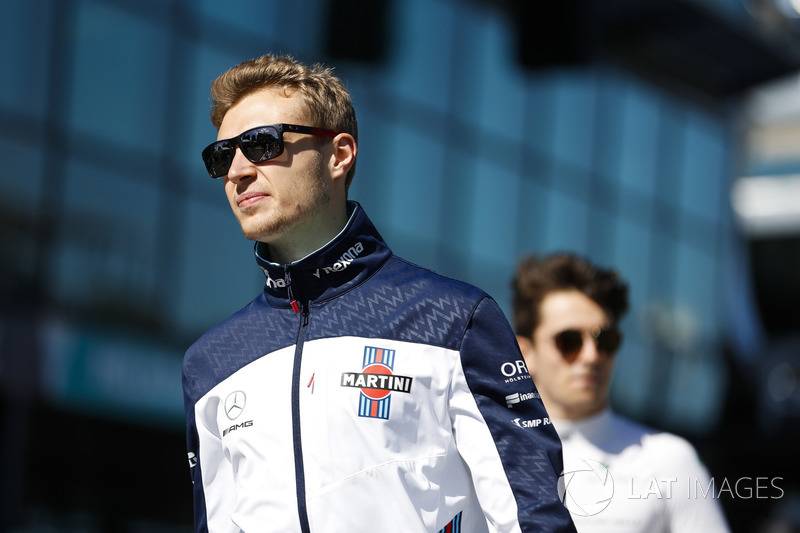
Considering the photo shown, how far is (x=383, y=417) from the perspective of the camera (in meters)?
2.40

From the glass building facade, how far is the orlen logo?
8.99 meters

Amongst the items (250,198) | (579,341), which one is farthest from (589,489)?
(250,198)

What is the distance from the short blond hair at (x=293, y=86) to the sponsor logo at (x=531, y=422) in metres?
0.78

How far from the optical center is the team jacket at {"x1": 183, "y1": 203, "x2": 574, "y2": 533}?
2361 mm

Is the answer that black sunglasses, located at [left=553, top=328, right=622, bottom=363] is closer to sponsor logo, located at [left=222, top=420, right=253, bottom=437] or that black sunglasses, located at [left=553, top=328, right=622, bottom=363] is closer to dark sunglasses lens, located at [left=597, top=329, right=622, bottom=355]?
dark sunglasses lens, located at [left=597, top=329, right=622, bottom=355]

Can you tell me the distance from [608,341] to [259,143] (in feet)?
6.62

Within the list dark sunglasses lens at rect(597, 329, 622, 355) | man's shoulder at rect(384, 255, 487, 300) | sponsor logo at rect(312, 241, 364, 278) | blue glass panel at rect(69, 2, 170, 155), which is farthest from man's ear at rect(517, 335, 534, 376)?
blue glass panel at rect(69, 2, 170, 155)

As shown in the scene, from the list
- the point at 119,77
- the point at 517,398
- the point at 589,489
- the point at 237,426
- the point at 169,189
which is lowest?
the point at 589,489

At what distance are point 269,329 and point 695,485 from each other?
1.80 meters

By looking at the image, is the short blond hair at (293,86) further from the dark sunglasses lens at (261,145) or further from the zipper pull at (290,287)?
the zipper pull at (290,287)

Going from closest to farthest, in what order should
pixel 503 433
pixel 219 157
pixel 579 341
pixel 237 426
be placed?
pixel 503 433
pixel 237 426
pixel 219 157
pixel 579 341

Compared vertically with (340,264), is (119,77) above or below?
above

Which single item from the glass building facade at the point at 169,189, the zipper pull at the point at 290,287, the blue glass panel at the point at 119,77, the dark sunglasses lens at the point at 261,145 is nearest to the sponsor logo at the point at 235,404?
the zipper pull at the point at 290,287

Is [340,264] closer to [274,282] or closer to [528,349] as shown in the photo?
[274,282]
